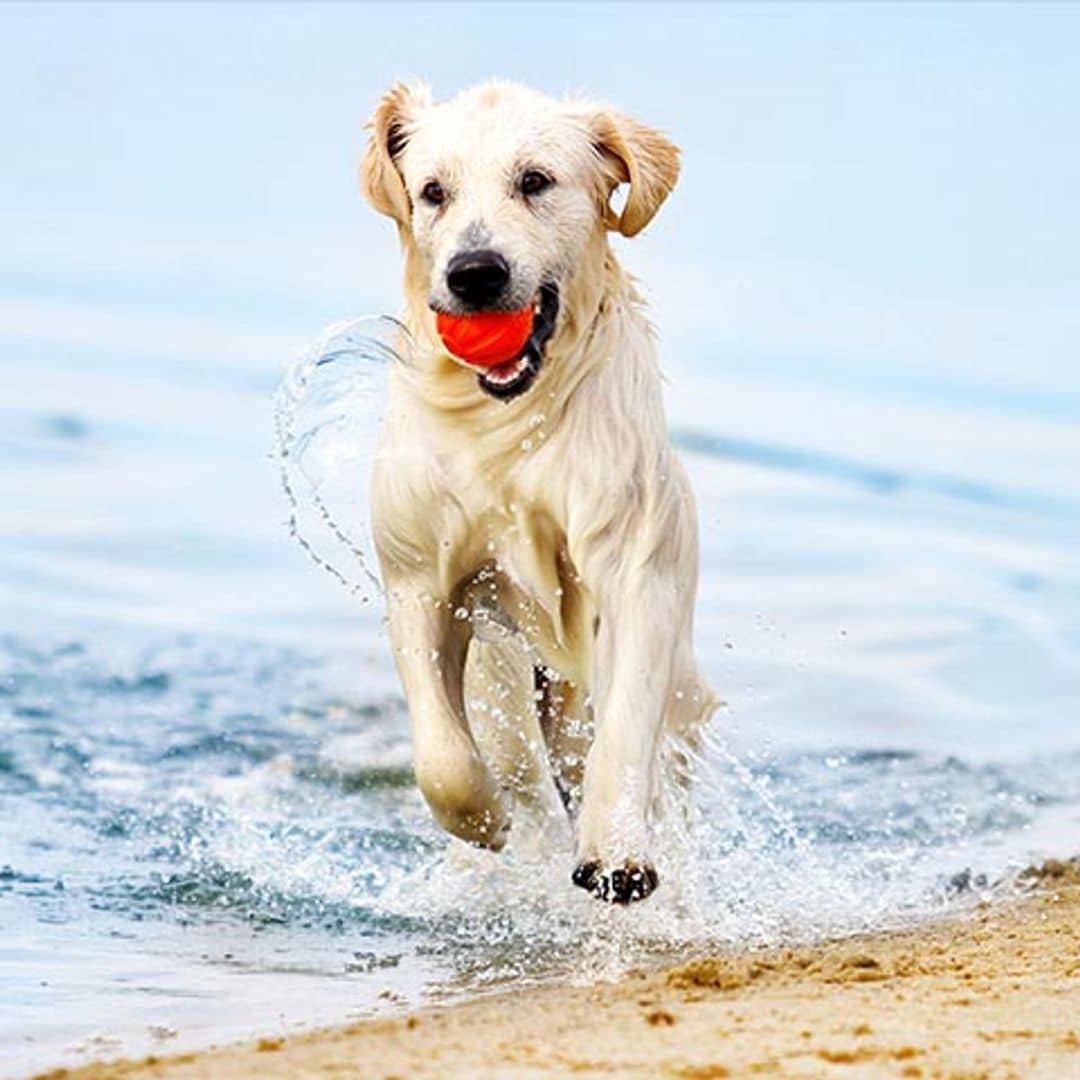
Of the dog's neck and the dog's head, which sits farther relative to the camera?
the dog's neck

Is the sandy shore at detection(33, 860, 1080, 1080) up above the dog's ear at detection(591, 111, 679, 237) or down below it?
below

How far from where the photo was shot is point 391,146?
22.7 ft

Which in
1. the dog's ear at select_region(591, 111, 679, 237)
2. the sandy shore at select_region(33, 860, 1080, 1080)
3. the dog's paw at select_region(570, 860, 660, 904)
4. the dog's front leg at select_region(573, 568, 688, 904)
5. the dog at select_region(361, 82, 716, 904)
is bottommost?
the sandy shore at select_region(33, 860, 1080, 1080)

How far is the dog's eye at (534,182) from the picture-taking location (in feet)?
21.8

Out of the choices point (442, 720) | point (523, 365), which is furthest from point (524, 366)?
A: point (442, 720)

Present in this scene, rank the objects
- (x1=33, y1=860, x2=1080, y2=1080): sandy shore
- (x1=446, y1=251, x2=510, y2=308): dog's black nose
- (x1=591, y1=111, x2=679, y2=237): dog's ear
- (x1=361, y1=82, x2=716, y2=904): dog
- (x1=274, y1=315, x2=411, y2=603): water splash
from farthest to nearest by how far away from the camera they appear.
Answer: (x1=274, y1=315, x2=411, y2=603): water splash → (x1=591, y1=111, x2=679, y2=237): dog's ear → (x1=361, y1=82, x2=716, y2=904): dog → (x1=446, y1=251, x2=510, y2=308): dog's black nose → (x1=33, y1=860, x2=1080, y2=1080): sandy shore

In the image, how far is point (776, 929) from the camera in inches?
280

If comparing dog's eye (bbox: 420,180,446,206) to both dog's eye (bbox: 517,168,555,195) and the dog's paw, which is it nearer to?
dog's eye (bbox: 517,168,555,195)

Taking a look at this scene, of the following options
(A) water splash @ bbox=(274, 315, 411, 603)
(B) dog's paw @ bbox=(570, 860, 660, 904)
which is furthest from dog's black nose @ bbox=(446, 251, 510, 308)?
(B) dog's paw @ bbox=(570, 860, 660, 904)

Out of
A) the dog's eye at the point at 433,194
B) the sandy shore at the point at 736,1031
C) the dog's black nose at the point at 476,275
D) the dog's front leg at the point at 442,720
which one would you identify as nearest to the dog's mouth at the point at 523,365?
the dog's black nose at the point at 476,275

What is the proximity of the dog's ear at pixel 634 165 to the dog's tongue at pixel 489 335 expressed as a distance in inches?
14.6

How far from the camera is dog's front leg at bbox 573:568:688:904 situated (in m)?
6.56

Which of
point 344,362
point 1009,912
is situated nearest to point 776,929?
point 1009,912

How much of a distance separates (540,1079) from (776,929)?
2.34 metres
